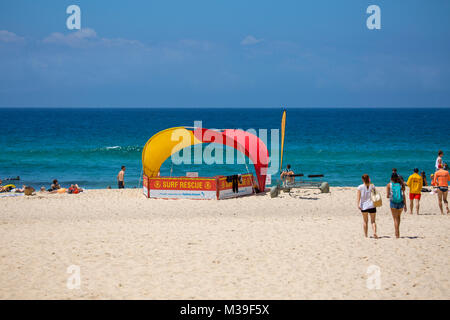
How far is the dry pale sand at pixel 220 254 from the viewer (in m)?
8.82

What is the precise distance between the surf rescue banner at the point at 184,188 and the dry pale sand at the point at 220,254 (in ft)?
6.85

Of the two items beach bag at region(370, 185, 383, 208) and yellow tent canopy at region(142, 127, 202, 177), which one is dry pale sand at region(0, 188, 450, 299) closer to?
beach bag at region(370, 185, 383, 208)

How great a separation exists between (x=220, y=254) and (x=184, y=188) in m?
8.92

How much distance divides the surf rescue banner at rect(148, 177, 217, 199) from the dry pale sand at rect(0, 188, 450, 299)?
2.09m

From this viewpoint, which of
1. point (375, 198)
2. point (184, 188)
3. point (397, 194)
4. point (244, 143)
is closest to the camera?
point (375, 198)

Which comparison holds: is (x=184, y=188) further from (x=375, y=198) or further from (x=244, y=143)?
(x=375, y=198)

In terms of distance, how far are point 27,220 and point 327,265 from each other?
33.7 ft

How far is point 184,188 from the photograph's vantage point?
1975cm

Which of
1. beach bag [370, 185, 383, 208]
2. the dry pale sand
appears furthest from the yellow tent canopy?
beach bag [370, 185, 383, 208]

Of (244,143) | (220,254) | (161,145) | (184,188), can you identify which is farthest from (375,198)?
(161,145)
